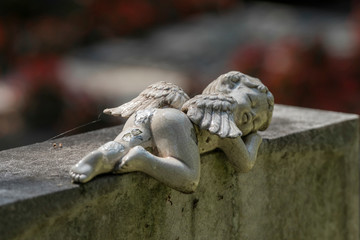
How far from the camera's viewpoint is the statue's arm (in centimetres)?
261

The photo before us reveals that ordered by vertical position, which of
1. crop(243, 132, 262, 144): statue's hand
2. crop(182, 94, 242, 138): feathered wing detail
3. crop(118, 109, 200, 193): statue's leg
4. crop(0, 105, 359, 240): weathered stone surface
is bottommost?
crop(0, 105, 359, 240): weathered stone surface

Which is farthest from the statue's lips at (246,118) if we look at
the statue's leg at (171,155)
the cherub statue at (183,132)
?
the statue's leg at (171,155)

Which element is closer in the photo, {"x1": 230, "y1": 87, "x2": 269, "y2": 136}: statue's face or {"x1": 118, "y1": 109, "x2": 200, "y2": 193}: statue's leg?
{"x1": 118, "y1": 109, "x2": 200, "y2": 193}: statue's leg

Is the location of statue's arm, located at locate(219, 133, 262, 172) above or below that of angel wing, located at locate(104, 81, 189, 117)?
below

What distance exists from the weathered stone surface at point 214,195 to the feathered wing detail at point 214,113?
7.0 inches

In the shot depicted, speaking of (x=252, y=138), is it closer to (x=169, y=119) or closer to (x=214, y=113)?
(x=214, y=113)

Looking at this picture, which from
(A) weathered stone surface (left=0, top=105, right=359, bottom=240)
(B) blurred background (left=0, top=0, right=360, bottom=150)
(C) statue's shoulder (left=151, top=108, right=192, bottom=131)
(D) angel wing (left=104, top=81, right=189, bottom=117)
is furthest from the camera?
(B) blurred background (left=0, top=0, right=360, bottom=150)

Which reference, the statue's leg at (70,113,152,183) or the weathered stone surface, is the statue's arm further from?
the statue's leg at (70,113,152,183)

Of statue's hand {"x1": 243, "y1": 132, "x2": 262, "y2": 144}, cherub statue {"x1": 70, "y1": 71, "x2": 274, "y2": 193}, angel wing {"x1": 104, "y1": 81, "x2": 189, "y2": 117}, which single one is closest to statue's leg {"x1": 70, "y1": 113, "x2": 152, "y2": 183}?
cherub statue {"x1": 70, "y1": 71, "x2": 274, "y2": 193}

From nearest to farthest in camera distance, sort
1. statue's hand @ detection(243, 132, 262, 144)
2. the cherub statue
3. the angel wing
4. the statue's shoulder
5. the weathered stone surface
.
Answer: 1. the weathered stone surface
2. the cherub statue
3. the statue's shoulder
4. the angel wing
5. statue's hand @ detection(243, 132, 262, 144)

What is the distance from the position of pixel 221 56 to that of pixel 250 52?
2573 mm

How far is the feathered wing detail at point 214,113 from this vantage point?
8.11 ft

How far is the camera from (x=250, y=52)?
5.55 meters

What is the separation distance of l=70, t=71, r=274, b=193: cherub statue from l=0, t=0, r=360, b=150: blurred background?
242 centimetres
